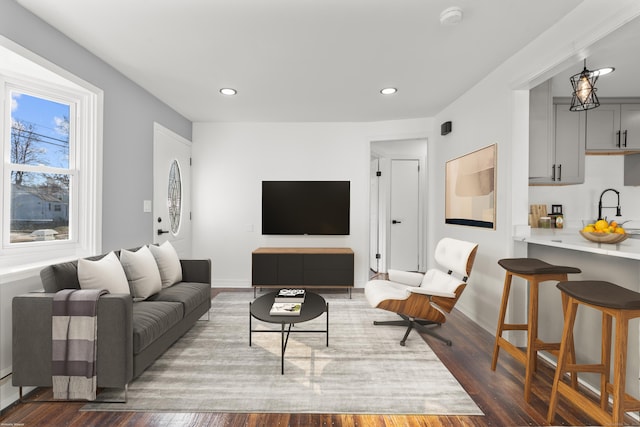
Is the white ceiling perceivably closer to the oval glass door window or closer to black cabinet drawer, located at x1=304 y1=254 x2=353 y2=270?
the oval glass door window

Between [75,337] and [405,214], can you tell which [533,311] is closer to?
[75,337]

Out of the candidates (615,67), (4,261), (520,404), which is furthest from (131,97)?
(615,67)

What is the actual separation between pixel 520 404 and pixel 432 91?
293cm

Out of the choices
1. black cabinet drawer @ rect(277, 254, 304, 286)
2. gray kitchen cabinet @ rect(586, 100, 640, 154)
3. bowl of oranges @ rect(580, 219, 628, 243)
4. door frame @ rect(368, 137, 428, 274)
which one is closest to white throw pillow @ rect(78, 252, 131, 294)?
black cabinet drawer @ rect(277, 254, 304, 286)

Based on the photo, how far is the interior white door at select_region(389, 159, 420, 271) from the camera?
212 inches

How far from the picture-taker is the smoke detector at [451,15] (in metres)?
1.89

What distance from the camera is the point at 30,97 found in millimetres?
2229

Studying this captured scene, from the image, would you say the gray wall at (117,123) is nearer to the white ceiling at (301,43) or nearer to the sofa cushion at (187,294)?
the white ceiling at (301,43)

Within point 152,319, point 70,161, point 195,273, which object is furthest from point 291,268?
point 70,161

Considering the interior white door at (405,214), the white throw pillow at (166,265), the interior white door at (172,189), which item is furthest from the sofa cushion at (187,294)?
the interior white door at (405,214)

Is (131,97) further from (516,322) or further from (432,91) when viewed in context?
(516,322)

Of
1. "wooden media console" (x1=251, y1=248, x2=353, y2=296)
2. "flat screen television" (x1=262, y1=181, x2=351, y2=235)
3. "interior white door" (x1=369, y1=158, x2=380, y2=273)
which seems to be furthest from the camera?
"interior white door" (x1=369, y1=158, x2=380, y2=273)

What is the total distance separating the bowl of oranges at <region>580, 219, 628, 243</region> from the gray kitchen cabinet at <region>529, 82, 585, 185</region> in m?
0.99

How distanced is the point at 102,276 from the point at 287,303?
1339 mm
